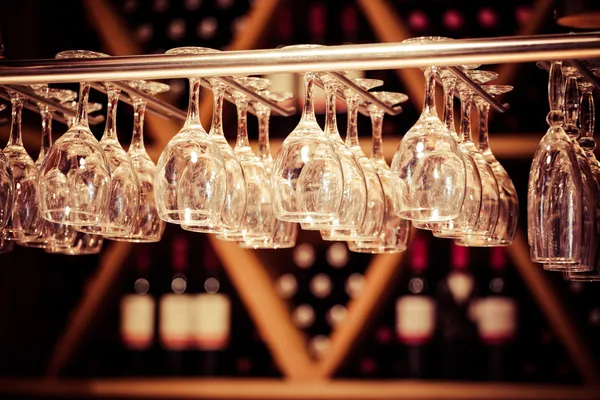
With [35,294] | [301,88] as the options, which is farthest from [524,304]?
[35,294]

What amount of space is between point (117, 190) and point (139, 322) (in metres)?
1.35

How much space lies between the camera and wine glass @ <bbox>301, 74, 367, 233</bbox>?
1055mm

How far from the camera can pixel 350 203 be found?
1061 mm

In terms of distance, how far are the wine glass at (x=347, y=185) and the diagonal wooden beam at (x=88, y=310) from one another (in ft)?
4.68

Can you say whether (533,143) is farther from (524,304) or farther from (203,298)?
(203,298)

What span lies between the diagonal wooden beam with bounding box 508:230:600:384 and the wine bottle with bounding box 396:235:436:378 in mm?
250

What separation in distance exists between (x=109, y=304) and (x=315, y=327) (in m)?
0.53

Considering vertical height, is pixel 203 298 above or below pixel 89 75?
below

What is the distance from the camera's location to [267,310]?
7.59 ft

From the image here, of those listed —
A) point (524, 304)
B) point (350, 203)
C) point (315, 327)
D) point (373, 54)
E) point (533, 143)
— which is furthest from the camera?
point (315, 327)

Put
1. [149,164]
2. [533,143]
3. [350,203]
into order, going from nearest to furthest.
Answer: [350,203] → [149,164] → [533,143]

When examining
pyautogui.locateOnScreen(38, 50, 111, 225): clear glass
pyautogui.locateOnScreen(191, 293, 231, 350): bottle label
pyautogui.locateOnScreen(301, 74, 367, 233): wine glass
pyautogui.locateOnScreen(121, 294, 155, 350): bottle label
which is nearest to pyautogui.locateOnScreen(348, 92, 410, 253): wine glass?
pyautogui.locateOnScreen(301, 74, 367, 233): wine glass

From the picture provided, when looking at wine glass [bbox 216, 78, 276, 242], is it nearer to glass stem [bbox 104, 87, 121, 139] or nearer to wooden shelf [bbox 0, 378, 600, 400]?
glass stem [bbox 104, 87, 121, 139]

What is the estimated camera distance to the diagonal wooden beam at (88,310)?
244 cm
